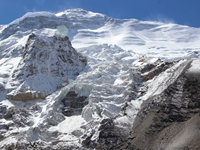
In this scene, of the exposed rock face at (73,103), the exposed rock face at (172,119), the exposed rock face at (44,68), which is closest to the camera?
the exposed rock face at (172,119)

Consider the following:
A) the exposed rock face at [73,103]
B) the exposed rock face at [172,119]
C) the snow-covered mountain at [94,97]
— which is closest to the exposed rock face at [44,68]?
the snow-covered mountain at [94,97]

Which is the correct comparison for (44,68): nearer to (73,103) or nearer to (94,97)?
(73,103)

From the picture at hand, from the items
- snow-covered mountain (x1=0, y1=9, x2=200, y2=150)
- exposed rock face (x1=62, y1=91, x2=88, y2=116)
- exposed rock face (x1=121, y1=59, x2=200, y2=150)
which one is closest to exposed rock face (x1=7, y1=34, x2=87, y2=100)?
snow-covered mountain (x1=0, y1=9, x2=200, y2=150)

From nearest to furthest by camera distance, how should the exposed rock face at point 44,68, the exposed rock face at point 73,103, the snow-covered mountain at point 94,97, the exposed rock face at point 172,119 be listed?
1. the exposed rock face at point 172,119
2. the snow-covered mountain at point 94,97
3. the exposed rock face at point 73,103
4. the exposed rock face at point 44,68

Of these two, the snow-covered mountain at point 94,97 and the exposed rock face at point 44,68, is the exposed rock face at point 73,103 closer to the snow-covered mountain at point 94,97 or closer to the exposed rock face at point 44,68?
the snow-covered mountain at point 94,97

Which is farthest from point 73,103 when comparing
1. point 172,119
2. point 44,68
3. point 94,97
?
point 172,119

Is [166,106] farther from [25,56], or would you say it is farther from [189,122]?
[25,56]

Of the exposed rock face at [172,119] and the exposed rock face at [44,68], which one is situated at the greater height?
the exposed rock face at [44,68]

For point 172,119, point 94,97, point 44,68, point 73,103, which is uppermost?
point 44,68
